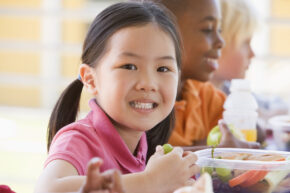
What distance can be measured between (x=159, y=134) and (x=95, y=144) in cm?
28

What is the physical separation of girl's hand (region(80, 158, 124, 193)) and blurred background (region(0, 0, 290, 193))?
3346 mm

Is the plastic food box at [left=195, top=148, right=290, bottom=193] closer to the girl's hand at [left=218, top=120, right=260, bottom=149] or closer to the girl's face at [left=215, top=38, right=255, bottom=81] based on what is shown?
the girl's hand at [left=218, top=120, right=260, bottom=149]

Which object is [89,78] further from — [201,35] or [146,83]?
[201,35]

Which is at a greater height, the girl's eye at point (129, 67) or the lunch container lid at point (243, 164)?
the girl's eye at point (129, 67)

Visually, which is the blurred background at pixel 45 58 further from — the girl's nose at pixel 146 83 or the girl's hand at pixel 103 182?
the girl's hand at pixel 103 182

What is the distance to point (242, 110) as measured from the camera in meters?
1.20

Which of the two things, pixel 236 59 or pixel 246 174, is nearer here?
pixel 246 174

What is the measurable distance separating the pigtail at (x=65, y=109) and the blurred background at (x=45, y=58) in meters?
2.87

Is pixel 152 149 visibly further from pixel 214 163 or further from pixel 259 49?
pixel 259 49

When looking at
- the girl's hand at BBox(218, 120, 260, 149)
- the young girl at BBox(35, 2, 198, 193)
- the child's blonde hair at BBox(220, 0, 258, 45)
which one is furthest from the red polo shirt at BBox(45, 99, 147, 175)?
the child's blonde hair at BBox(220, 0, 258, 45)

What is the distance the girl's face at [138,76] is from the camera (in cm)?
76

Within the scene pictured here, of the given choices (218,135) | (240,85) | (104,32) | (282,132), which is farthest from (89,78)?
(282,132)

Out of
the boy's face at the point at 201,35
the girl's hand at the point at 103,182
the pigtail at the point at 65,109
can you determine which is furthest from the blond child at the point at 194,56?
the girl's hand at the point at 103,182

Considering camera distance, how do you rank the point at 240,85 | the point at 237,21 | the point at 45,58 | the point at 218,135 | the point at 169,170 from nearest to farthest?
the point at 169,170
the point at 218,135
the point at 240,85
the point at 237,21
the point at 45,58
